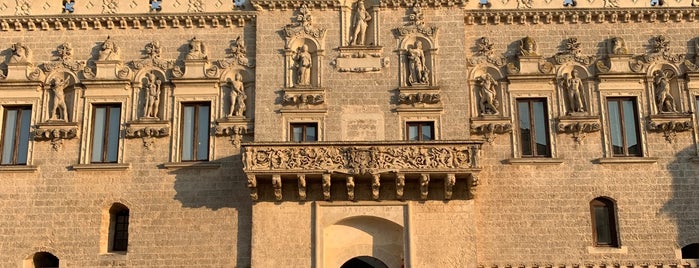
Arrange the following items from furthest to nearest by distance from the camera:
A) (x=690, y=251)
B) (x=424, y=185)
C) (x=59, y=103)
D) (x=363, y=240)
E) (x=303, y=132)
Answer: (x=59, y=103), (x=303, y=132), (x=690, y=251), (x=363, y=240), (x=424, y=185)

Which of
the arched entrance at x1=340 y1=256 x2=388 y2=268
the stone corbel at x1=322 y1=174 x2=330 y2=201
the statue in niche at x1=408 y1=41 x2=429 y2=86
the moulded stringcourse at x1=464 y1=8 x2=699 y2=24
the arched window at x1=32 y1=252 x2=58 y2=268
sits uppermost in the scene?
the moulded stringcourse at x1=464 y1=8 x2=699 y2=24

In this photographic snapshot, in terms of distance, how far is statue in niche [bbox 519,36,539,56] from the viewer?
2569 cm

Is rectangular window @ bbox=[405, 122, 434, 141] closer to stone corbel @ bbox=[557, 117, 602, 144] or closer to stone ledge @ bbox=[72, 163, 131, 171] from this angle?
stone corbel @ bbox=[557, 117, 602, 144]

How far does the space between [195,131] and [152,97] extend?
5.82 feet

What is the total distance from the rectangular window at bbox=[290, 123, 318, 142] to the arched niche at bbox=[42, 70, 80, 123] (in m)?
7.04

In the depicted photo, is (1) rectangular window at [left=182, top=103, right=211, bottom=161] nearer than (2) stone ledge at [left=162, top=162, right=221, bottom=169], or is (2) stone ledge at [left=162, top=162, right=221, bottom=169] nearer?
(2) stone ledge at [left=162, top=162, right=221, bottom=169]

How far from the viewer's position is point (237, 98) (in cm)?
2527

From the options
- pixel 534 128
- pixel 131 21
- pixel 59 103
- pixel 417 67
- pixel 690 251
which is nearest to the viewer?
pixel 690 251

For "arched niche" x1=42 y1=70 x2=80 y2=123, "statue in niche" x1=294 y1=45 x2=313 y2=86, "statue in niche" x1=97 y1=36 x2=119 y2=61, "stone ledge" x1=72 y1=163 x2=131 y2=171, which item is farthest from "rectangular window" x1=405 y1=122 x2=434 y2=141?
"arched niche" x1=42 y1=70 x2=80 y2=123

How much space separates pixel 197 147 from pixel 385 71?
6469 millimetres

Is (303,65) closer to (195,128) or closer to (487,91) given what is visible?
(195,128)

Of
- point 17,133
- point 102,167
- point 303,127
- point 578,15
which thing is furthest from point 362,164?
point 17,133

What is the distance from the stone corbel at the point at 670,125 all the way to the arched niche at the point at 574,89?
200cm

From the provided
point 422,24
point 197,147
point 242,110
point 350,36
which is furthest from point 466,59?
point 197,147
